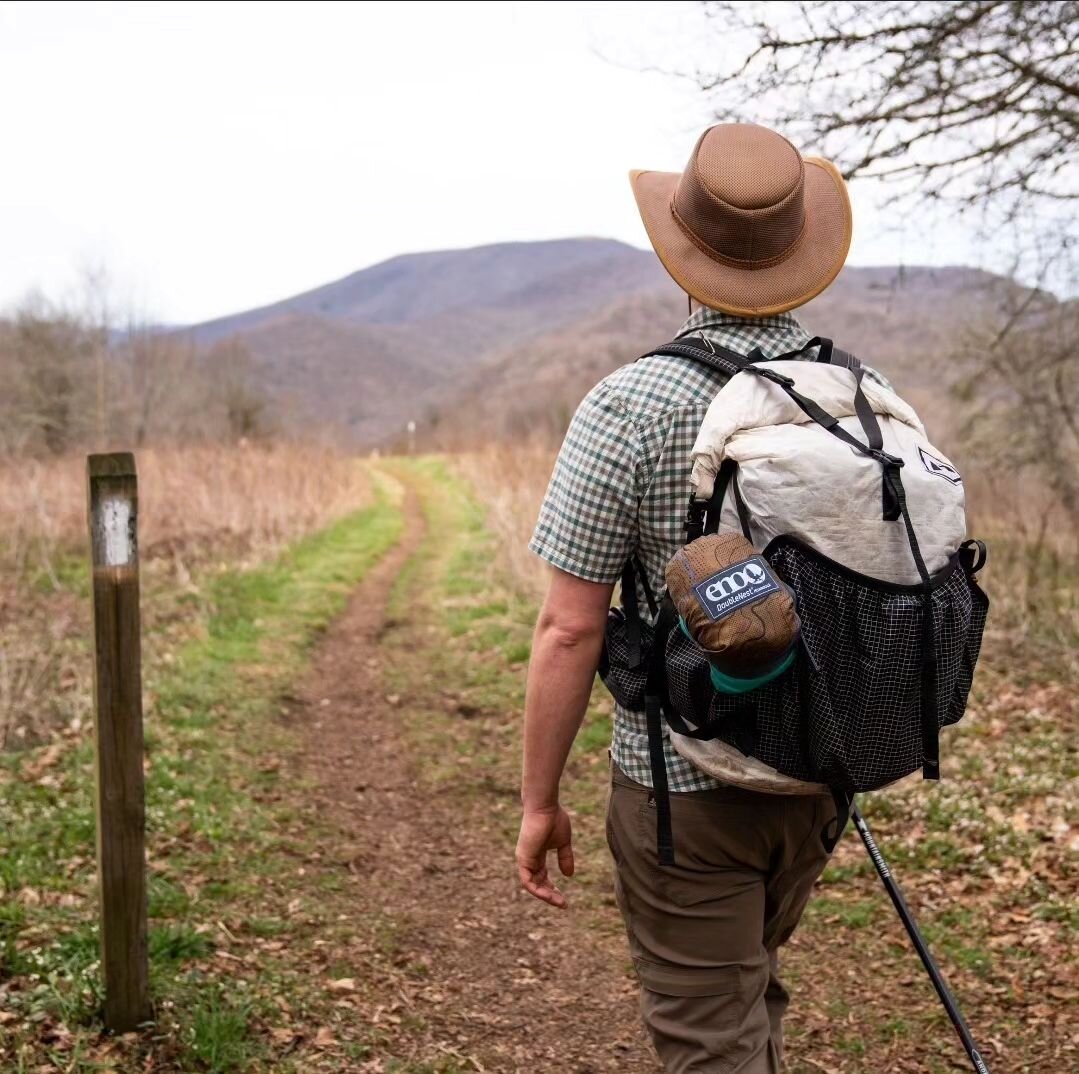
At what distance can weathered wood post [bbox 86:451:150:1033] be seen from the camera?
3000mm

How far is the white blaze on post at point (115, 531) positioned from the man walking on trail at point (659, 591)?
58.7 inches

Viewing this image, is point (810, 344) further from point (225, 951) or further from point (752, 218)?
point (225, 951)

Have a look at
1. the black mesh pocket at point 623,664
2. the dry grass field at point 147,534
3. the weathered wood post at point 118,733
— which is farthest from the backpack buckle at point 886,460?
the dry grass field at point 147,534

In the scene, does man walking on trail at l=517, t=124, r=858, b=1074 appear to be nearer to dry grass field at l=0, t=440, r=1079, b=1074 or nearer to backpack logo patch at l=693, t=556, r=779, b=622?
backpack logo patch at l=693, t=556, r=779, b=622

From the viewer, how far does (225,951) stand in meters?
3.73

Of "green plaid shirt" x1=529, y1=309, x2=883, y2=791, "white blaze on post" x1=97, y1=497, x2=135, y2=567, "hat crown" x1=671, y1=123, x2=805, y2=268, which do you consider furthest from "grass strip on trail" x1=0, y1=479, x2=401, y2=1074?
"hat crown" x1=671, y1=123, x2=805, y2=268

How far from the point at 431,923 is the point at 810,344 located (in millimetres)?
3015

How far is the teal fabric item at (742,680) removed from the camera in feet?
5.48

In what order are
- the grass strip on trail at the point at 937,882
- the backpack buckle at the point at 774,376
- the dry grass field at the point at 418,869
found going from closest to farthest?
1. the backpack buckle at the point at 774,376
2. the dry grass field at the point at 418,869
3. the grass strip on trail at the point at 937,882

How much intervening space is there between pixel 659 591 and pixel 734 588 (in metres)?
0.42

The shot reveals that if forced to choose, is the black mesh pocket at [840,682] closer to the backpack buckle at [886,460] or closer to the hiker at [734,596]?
the hiker at [734,596]

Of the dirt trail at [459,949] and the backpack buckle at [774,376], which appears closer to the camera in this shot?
the backpack buckle at [774,376]

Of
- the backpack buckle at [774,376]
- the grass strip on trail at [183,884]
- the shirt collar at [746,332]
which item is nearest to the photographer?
the backpack buckle at [774,376]

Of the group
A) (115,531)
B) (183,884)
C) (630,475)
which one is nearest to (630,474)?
(630,475)
